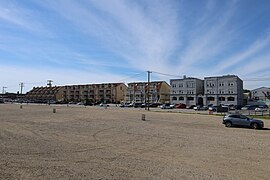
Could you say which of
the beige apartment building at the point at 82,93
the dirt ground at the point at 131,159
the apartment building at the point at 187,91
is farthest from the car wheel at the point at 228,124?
the beige apartment building at the point at 82,93

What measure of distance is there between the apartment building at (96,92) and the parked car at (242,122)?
102 m

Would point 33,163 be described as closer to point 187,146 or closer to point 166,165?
point 166,165

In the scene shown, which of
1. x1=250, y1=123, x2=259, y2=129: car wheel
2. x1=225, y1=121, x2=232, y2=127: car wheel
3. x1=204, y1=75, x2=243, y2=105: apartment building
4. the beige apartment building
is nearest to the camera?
x1=250, y1=123, x2=259, y2=129: car wheel

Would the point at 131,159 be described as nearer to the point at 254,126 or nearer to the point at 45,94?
the point at 254,126

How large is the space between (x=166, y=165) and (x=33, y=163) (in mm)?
5023

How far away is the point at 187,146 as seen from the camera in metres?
13.3

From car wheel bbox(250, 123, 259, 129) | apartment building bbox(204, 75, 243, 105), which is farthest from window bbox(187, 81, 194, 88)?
car wheel bbox(250, 123, 259, 129)

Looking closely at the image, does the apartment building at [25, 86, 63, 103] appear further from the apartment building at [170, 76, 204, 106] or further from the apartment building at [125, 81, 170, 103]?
the apartment building at [170, 76, 204, 106]

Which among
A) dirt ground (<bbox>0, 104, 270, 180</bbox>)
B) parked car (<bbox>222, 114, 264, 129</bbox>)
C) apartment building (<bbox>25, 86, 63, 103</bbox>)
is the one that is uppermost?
apartment building (<bbox>25, 86, 63, 103</bbox>)

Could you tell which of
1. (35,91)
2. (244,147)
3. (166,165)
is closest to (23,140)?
(166,165)

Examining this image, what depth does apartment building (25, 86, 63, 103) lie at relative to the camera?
14612cm

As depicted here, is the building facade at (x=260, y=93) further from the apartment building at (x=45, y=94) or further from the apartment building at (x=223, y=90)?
the apartment building at (x=45, y=94)

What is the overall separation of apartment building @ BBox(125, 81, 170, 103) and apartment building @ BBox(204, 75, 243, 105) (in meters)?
23.7

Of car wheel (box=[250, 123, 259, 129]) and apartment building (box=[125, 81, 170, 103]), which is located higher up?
apartment building (box=[125, 81, 170, 103])
